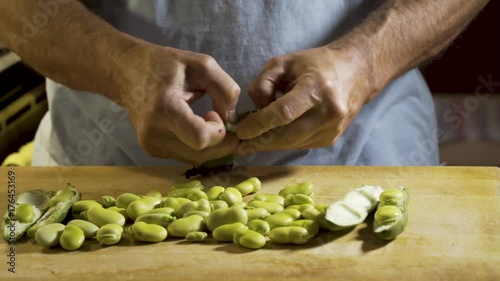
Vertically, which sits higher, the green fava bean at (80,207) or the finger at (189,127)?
the finger at (189,127)

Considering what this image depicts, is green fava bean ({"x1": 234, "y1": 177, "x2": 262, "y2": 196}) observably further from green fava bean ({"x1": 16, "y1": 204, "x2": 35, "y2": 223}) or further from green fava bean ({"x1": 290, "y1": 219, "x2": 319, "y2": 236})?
green fava bean ({"x1": 16, "y1": 204, "x2": 35, "y2": 223})

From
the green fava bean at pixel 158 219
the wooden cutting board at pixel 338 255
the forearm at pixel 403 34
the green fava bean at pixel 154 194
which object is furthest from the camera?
the forearm at pixel 403 34

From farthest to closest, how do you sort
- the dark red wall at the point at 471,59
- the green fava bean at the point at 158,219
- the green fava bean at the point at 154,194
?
the dark red wall at the point at 471,59
the green fava bean at the point at 154,194
the green fava bean at the point at 158,219

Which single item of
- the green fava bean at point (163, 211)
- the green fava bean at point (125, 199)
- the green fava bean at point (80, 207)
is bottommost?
the green fava bean at point (163, 211)

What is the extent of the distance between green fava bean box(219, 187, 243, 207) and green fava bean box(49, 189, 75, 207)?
0.18 meters

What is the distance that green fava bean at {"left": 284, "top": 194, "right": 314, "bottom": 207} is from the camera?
1.08 metres

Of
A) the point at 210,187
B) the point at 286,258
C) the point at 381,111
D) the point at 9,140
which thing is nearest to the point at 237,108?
the point at 210,187

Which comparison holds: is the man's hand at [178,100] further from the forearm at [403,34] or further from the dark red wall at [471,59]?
the dark red wall at [471,59]

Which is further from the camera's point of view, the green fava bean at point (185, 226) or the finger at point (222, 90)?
the finger at point (222, 90)

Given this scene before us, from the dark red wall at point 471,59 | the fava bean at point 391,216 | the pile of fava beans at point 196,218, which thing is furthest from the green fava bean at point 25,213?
the dark red wall at point 471,59

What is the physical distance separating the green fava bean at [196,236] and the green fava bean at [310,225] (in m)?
0.10

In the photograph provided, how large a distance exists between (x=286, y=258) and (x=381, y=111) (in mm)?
482

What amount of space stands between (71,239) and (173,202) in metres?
0.15

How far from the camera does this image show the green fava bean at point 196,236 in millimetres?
990
